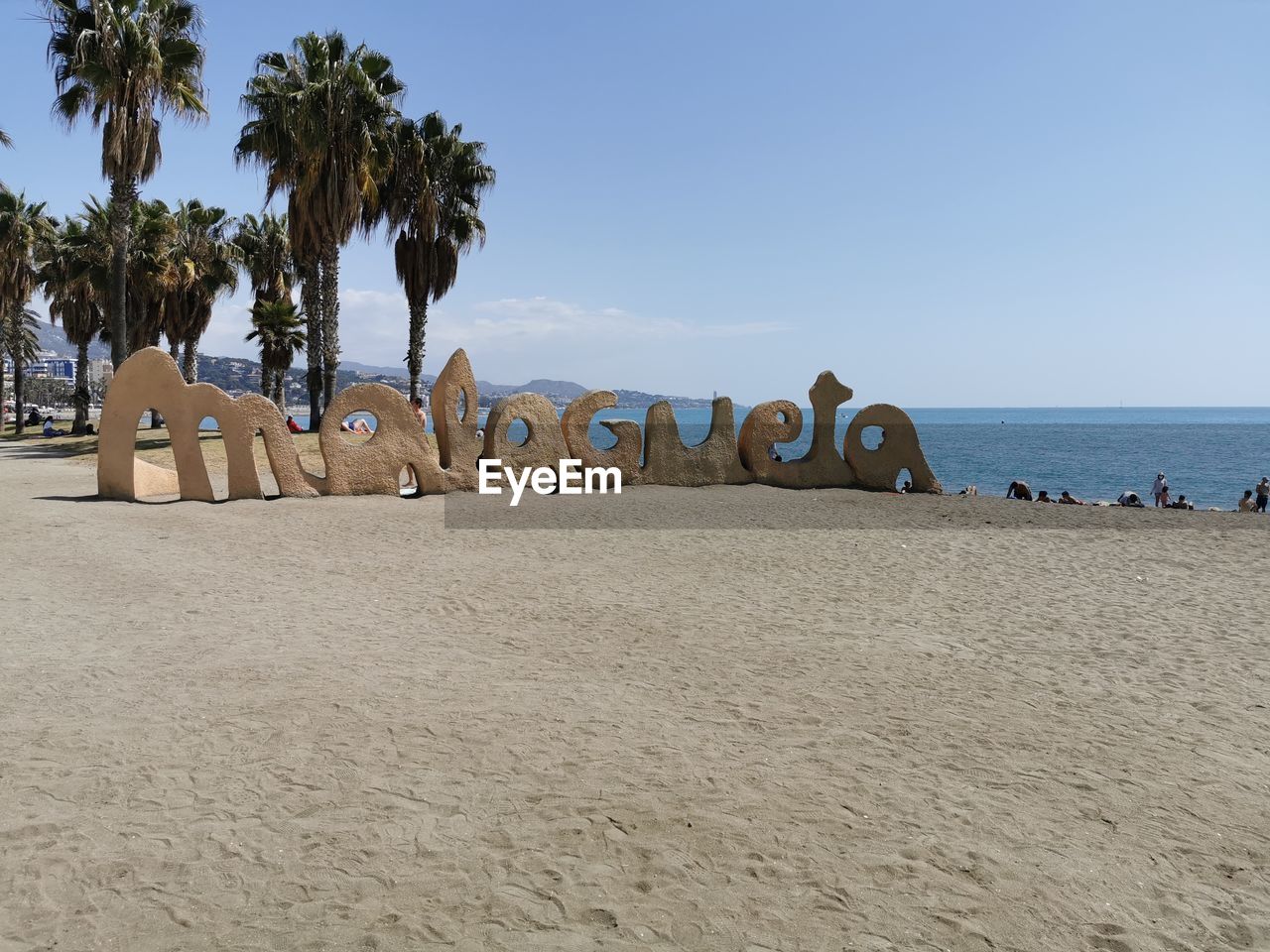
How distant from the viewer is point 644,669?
7055 millimetres

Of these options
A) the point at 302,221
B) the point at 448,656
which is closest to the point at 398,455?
the point at 448,656

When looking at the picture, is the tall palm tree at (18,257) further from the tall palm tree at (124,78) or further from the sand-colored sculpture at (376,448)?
the sand-colored sculpture at (376,448)

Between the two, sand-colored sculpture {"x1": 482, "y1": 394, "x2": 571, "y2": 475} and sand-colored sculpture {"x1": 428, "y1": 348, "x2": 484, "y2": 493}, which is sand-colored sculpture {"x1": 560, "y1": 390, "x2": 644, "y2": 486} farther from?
sand-colored sculpture {"x1": 428, "y1": 348, "x2": 484, "y2": 493}

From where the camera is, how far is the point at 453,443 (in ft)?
59.7

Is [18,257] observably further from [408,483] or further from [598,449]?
[598,449]

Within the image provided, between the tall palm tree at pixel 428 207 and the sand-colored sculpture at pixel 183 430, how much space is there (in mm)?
14904

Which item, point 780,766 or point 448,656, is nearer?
point 780,766

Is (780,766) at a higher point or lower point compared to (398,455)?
lower

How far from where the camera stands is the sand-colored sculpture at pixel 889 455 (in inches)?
795

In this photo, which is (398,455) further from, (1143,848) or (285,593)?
(1143,848)

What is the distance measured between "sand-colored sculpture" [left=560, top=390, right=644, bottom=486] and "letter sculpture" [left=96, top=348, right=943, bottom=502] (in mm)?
29

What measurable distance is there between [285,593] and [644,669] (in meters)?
4.71

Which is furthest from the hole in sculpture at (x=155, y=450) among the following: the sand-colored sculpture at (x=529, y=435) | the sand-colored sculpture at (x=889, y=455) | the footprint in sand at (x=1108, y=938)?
the footprint in sand at (x=1108, y=938)

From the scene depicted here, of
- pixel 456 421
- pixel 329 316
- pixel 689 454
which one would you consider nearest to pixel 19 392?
pixel 329 316
